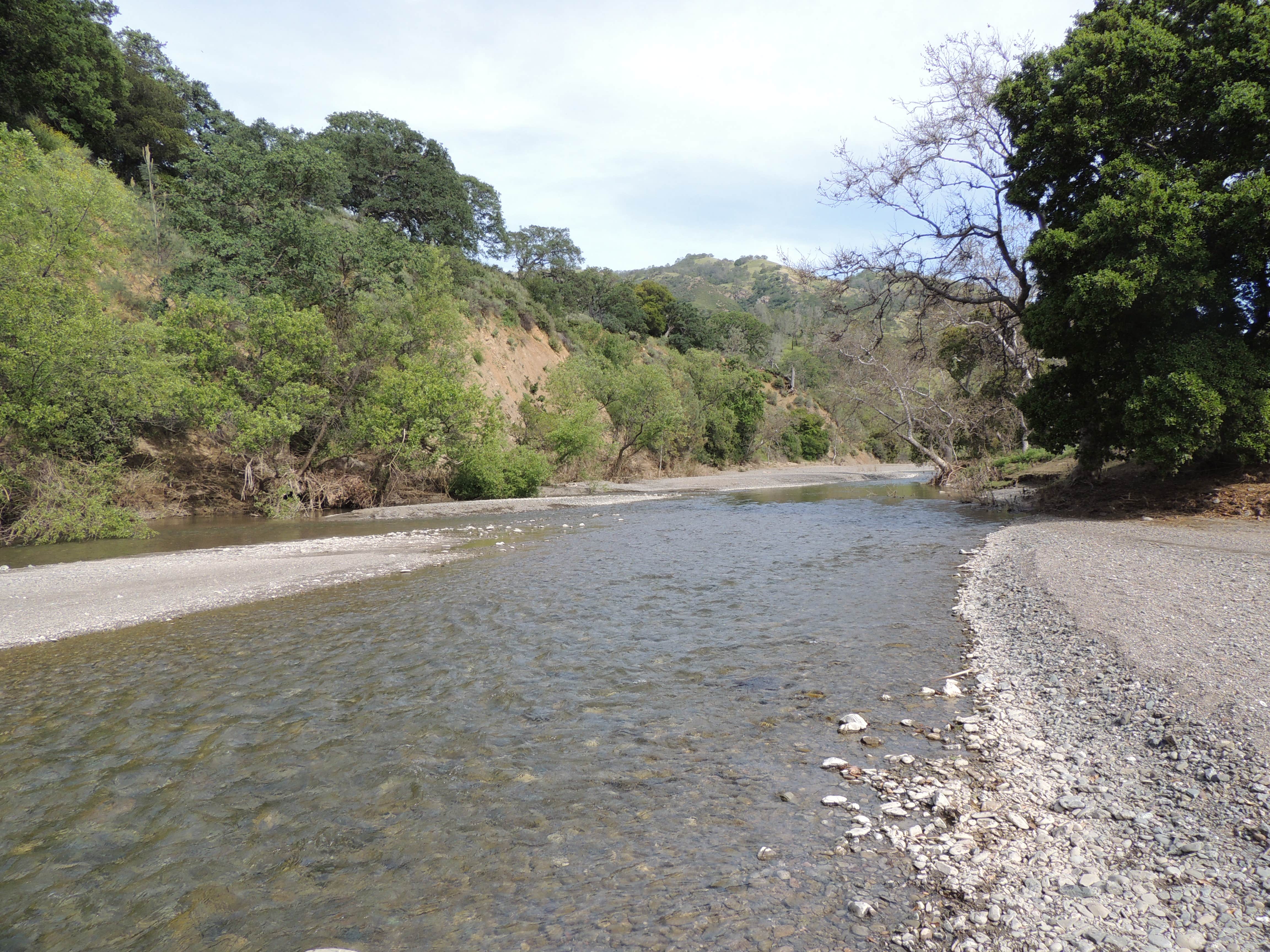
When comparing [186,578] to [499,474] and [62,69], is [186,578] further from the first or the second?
[62,69]

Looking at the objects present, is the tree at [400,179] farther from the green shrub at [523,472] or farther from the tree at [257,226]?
the green shrub at [523,472]

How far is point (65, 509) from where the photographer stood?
1858 centimetres

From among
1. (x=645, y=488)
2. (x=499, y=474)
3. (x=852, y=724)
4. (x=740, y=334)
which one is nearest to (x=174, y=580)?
(x=852, y=724)

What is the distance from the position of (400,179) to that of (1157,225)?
51511 millimetres

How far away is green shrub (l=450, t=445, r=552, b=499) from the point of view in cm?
3209

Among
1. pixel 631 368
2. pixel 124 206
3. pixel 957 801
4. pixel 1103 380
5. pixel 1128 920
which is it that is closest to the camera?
pixel 1128 920

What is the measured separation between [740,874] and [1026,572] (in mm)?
10218

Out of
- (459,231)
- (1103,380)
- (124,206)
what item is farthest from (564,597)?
(459,231)

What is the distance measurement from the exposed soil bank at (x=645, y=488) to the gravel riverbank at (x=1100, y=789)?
23.9 m

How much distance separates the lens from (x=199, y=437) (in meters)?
28.2

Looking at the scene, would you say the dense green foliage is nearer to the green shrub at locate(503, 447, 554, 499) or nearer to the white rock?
the green shrub at locate(503, 447, 554, 499)

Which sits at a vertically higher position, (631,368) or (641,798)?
(631,368)

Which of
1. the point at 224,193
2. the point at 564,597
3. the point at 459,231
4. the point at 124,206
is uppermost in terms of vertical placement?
the point at 459,231

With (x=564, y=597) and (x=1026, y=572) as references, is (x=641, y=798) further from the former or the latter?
(x=1026, y=572)
